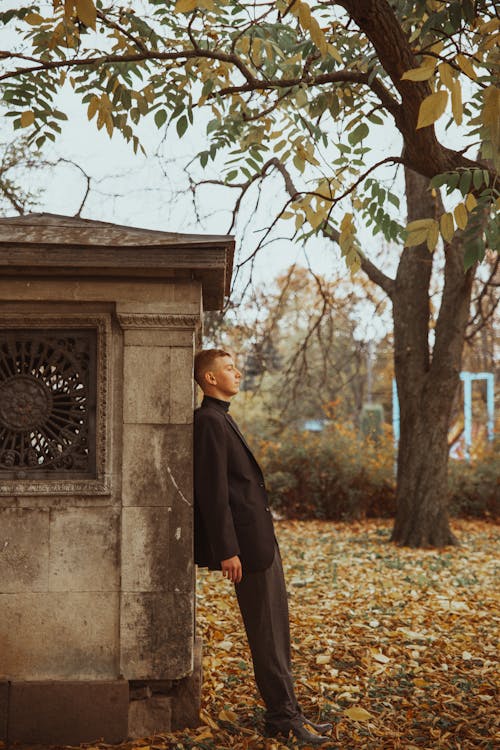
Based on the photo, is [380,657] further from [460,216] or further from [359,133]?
[359,133]

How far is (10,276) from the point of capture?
13.1ft

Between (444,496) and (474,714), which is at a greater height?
(444,496)

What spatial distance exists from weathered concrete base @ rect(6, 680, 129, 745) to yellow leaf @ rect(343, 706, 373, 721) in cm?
132

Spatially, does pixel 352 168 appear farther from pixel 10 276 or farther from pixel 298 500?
pixel 298 500

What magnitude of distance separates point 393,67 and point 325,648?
4112 mm

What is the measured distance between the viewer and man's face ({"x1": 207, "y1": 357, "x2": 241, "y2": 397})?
421 cm

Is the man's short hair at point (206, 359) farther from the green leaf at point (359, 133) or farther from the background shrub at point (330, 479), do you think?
the background shrub at point (330, 479)

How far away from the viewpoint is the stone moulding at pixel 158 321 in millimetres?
4004

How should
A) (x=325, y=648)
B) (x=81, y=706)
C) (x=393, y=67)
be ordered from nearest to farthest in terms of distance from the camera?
(x=81, y=706)
(x=393, y=67)
(x=325, y=648)

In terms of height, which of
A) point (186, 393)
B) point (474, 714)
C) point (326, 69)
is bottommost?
point (474, 714)

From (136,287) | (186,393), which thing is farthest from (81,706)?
(136,287)

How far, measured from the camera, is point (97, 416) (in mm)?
4004

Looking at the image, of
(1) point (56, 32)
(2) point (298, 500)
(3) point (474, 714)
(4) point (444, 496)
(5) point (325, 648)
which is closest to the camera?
(3) point (474, 714)

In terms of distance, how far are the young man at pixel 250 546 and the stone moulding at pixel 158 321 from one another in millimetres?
452
